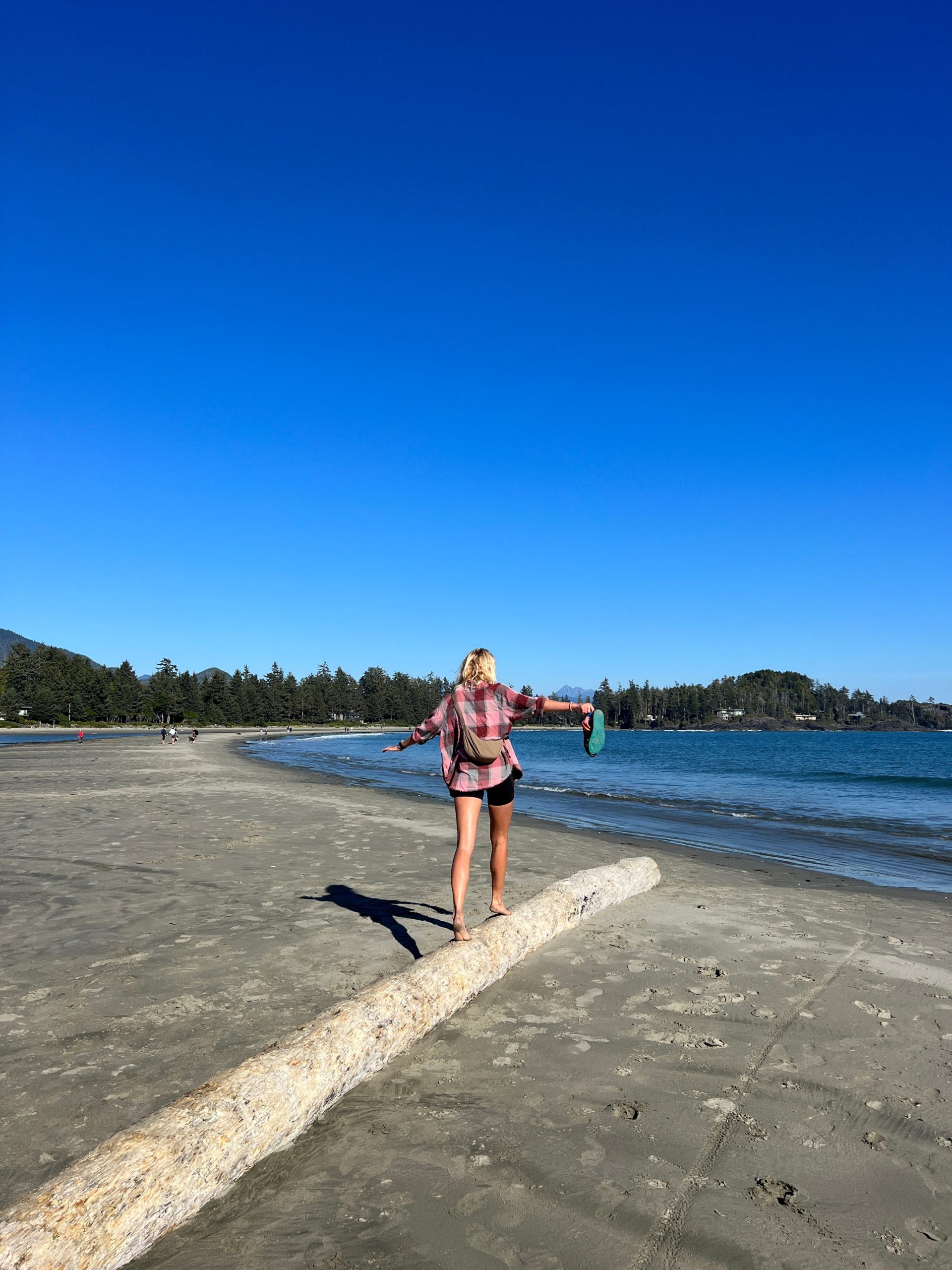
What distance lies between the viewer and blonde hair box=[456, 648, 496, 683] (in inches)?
231

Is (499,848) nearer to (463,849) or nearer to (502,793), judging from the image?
(502,793)

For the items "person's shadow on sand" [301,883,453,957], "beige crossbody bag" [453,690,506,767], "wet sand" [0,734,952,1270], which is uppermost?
"beige crossbody bag" [453,690,506,767]

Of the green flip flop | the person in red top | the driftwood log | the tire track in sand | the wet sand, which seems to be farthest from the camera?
the green flip flop

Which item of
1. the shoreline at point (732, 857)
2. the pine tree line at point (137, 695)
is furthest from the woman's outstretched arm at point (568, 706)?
the pine tree line at point (137, 695)

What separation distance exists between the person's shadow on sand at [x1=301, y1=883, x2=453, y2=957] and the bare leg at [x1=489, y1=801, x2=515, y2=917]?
76 centimetres

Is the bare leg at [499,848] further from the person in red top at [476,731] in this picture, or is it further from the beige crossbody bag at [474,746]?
the beige crossbody bag at [474,746]

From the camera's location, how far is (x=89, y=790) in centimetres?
1928

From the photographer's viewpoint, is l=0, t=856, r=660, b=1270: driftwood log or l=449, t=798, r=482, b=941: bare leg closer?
l=0, t=856, r=660, b=1270: driftwood log

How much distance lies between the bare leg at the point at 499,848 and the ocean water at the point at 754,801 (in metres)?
7.47

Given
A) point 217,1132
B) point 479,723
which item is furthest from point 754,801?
point 217,1132

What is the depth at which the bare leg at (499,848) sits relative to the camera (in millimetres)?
6070

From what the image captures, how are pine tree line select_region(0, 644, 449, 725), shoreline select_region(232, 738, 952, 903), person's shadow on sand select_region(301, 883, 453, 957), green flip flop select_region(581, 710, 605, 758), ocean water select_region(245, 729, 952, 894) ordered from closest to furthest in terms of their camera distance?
green flip flop select_region(581, 710, 605, 758) < person's shadow on sand select_region(301, 883, 453, 957) < shoreline select_region(232, 738, 952, 903) < ocean water select_region(245, 729, 952, 894) < pine tree line select_region(0, 644, 449, 725)

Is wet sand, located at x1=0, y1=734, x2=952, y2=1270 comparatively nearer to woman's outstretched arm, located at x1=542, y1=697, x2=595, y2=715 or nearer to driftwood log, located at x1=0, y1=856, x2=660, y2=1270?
driftwood log, located at x1=0, y1=856, x2=660, y2=1270

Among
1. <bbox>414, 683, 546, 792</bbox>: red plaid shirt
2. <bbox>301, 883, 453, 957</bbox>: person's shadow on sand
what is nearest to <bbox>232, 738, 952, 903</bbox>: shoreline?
<bbox>301, 883, 453, 957</bbox>: person's shadow on sand
